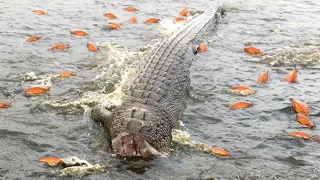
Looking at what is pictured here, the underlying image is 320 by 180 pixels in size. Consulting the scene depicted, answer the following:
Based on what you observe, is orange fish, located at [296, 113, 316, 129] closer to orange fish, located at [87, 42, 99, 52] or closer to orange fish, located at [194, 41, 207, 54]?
orange fish, located at [194, 41, 207, 54]

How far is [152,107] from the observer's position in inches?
275

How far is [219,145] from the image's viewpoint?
7109mm

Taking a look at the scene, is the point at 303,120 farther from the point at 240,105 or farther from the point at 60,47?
the point at 60,47

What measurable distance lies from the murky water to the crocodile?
20 cm

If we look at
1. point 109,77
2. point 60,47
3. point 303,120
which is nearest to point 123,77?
point 109,77

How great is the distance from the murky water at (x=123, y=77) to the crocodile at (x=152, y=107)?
0.20m

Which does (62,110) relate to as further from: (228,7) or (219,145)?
(228,7)

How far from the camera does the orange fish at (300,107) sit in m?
8.30

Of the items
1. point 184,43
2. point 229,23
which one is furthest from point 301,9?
point 184,43

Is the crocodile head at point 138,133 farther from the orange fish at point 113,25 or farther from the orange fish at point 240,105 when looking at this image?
the orange fish at point 113,25

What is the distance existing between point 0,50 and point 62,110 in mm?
3489

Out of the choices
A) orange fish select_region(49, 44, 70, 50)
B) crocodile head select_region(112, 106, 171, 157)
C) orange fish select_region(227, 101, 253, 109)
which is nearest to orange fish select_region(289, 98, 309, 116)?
orange fish select_region(227, 101, 253, 109)

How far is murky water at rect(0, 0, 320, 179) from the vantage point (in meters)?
6.39

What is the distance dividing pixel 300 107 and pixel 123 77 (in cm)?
360
